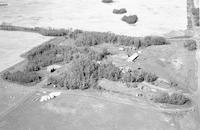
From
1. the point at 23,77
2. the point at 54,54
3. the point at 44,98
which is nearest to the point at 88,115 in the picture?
the point at 44,98

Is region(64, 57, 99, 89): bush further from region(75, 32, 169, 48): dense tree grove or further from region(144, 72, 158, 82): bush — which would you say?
region(75, 32, 169, 48): dense tree grove

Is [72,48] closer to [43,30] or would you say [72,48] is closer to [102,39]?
[102,39]

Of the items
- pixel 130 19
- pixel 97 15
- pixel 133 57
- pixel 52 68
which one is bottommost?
pixel 52 68

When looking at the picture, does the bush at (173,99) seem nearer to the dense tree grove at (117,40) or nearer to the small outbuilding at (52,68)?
the small outbuilding at (52,68)

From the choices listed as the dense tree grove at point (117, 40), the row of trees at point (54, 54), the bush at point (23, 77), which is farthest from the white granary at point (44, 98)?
the dense tree grove at point (117, 40)

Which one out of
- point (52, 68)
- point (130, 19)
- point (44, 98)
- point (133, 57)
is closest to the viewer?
point (44, 98)

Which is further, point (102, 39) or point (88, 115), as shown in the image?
point (102, 39)
